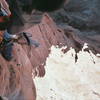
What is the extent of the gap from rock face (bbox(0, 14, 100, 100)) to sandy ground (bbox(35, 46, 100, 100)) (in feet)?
0.25

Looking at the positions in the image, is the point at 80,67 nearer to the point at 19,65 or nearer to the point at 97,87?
the point at 97,87

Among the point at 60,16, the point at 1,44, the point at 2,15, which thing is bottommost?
the point at 60,16

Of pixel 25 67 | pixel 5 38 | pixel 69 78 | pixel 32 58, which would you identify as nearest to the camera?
pixel 5 38

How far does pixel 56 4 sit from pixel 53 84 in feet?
3.85

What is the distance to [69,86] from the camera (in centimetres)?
400

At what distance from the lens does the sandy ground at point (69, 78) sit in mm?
3775

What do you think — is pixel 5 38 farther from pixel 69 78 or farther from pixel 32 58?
pixel 69 78

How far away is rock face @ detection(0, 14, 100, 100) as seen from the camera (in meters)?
3.15

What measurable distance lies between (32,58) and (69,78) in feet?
2.14

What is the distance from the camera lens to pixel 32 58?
381cm

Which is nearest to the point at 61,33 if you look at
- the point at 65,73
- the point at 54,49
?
the point at 54,49

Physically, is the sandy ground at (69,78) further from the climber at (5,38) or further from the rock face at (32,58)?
the climber at (5,38)

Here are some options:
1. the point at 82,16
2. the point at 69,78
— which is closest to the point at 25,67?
the point at 69,78

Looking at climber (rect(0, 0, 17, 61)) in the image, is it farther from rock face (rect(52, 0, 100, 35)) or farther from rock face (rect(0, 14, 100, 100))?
rock face (rect(52, 0, 100, 35))
